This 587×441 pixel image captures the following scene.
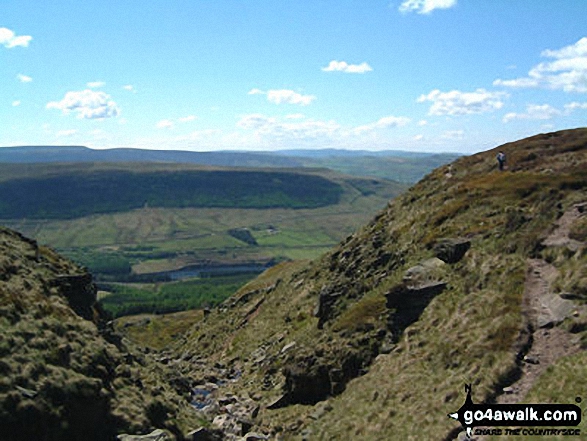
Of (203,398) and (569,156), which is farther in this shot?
(569,156)

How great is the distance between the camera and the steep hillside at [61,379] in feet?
101

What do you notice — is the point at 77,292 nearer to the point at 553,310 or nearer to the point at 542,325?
→ the point at 542,325

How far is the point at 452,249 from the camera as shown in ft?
171

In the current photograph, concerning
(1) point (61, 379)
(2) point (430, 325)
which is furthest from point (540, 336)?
(1) point (61, 379)

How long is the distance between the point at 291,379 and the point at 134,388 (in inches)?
568

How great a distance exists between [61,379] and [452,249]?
37.1 metres

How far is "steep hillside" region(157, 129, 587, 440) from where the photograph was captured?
107 feet

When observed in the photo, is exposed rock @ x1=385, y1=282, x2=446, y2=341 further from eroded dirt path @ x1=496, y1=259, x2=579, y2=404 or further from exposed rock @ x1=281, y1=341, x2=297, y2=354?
exposed rock @ x1=281, y1=341, x2=297, y2=354

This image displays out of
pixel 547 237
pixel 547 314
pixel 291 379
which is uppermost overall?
pixel 547 237

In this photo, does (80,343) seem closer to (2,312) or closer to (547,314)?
(2,312)

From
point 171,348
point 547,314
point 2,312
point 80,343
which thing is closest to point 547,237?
point 547,314

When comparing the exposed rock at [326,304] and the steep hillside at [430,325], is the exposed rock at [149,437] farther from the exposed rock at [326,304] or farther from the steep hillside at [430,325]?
the exposed rock at [326,304]

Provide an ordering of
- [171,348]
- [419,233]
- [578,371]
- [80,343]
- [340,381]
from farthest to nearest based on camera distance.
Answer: [171,348] < [419,233] < [340,381] < [80,343] < [578,371]

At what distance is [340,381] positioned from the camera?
44875mm
